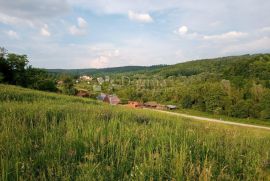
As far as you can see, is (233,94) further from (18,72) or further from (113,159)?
(113,159)

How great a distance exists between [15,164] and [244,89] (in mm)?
93611

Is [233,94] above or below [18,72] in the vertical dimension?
below

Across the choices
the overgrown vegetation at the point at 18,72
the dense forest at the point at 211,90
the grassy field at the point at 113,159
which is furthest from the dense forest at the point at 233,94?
the grassy field at the point at 113,159

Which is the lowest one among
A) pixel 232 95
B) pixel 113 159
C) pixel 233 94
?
pixel 232 95

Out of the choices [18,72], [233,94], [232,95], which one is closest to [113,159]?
[18,72]

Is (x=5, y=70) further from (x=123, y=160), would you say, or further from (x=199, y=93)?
(x=199, y=93)

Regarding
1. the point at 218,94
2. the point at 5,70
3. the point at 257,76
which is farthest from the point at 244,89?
the point at 5,70

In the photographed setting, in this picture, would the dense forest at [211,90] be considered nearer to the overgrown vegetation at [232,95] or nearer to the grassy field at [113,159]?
the overgrown vegetation at [232,95]

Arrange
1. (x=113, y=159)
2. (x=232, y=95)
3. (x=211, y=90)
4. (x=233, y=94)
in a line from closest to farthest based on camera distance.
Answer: (x=113, y=159)
(x=232, y=95)
(x=233, y=94)
(x=211, y=90)

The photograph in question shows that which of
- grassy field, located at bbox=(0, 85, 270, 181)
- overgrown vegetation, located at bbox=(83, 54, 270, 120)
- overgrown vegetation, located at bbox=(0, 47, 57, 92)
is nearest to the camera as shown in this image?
grassy field, located at bbox=(0, 85, 270, 181)

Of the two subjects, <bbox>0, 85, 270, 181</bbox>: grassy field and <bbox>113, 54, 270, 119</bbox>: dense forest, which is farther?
<bbox>113, 54, 270, 119</bbox>: dense forest

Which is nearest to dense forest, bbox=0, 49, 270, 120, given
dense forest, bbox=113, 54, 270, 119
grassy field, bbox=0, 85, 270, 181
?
dense forest, bbox=113, 54, 270, 119

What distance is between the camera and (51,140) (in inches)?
190

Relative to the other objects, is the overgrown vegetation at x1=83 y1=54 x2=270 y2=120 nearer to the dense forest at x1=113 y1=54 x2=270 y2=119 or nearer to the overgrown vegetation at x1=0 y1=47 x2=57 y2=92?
the dense forest at x1=113 y1=54 x2=270 y2=119
